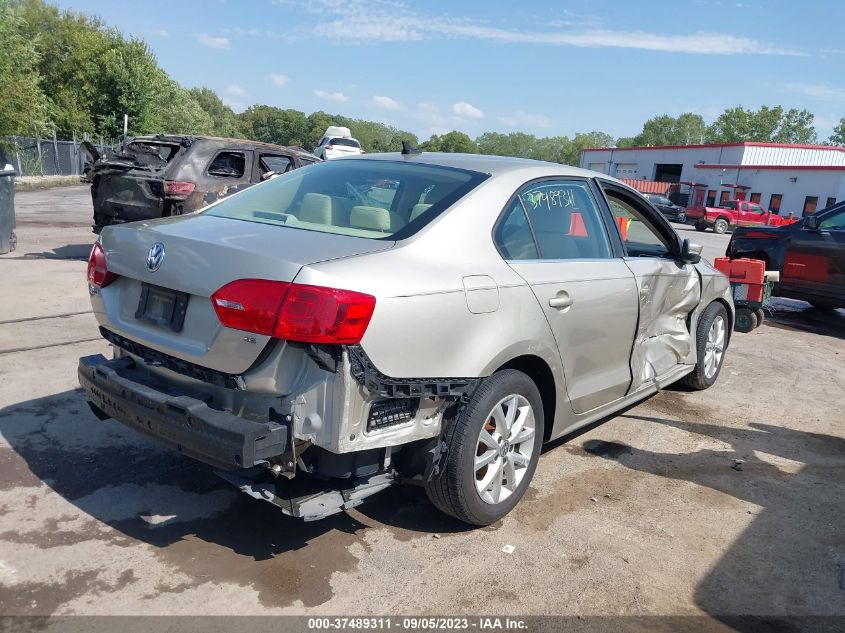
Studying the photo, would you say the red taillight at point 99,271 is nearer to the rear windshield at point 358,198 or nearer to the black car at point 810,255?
the rear windshield at point 358,198

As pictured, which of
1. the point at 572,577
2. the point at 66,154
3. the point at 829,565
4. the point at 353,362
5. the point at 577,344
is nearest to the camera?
the point at 353,362

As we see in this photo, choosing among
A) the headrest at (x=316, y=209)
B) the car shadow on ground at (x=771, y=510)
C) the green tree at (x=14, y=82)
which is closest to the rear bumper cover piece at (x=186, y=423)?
the headrest at (x=316, y=209)

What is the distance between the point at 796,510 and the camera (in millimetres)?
3896

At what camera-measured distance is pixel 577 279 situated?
3.77m

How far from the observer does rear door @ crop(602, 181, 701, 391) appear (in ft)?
14.6

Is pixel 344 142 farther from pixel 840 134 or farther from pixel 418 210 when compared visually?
pixel 840 134

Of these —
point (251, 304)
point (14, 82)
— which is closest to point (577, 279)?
point (251, 304)

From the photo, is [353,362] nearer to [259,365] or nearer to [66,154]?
[259,365]

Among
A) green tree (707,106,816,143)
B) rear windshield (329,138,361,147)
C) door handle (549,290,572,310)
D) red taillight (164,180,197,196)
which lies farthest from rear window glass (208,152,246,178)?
green tree (707,106,816,143)

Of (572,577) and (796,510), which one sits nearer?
(572,577)

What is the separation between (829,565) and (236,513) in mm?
2904

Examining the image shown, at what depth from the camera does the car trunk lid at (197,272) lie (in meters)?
2.75

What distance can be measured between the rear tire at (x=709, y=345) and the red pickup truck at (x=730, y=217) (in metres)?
32.3

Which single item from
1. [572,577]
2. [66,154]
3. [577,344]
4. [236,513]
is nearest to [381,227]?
[577,344]
